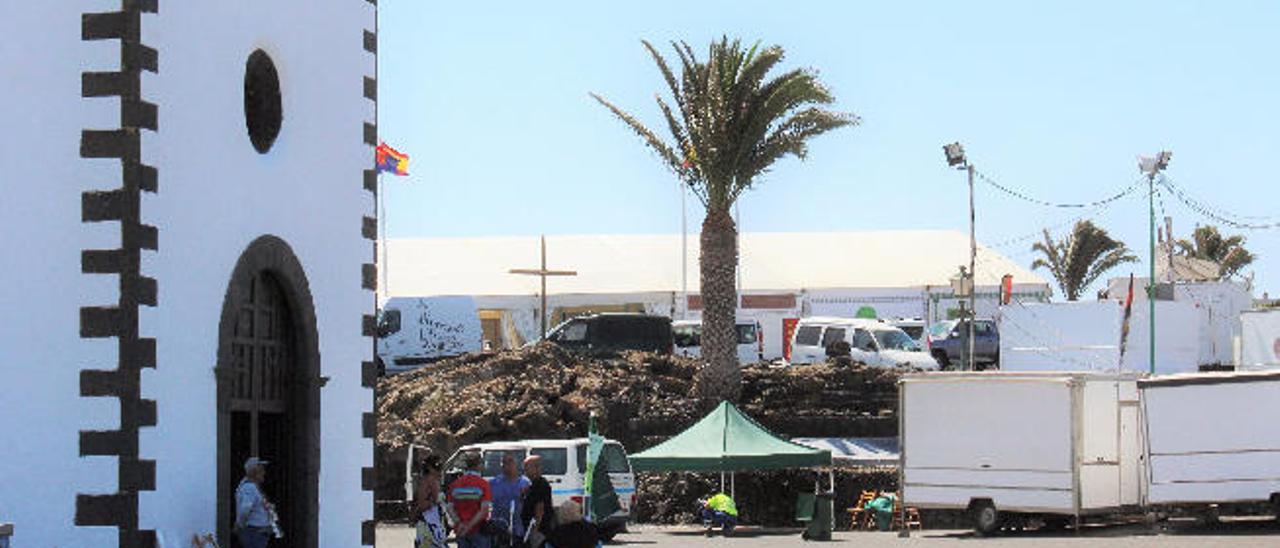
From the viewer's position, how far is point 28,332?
17094 mm

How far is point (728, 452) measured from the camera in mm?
36156

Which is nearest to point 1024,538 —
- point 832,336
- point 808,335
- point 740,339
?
point 832,336

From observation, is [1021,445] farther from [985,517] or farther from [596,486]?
[596,486]

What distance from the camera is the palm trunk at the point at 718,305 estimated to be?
147 ft

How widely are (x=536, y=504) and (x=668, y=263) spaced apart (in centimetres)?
5280

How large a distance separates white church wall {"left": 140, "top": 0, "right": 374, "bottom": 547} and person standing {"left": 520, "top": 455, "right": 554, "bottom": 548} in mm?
1512

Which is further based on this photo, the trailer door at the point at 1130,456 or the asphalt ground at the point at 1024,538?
the trailer door at the point at 1130,456

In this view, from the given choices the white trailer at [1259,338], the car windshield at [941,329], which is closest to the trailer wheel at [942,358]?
the car windshield at [941,329]

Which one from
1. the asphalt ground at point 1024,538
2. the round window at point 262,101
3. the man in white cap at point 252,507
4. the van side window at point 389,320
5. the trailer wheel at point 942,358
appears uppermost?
the round window at point 262,101

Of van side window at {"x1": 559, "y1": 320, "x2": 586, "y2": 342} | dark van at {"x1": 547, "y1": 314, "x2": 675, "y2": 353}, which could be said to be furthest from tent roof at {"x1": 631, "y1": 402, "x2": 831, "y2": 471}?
van side window at {"x1": 559, "y1": 320, "x2": 586, "y2": 342}

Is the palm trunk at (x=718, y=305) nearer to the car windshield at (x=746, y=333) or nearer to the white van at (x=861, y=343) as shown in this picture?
the white van at (x=861, y=343)

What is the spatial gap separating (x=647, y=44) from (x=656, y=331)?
9.00 metres

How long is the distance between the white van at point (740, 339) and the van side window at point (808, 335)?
6.60 ft

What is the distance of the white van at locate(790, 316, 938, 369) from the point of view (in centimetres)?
5069
